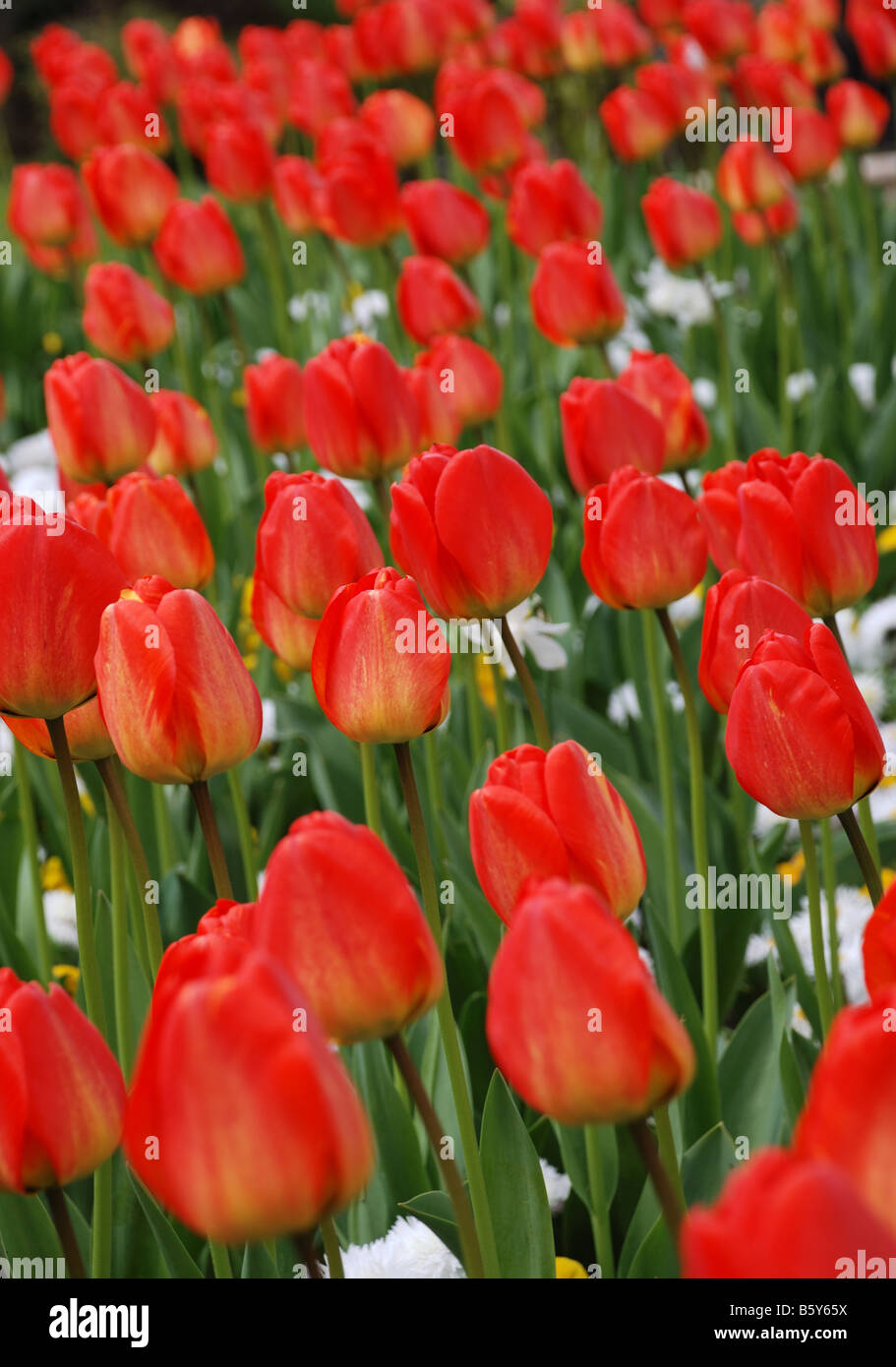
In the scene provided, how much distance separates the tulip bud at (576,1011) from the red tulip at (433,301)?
7.57 ft

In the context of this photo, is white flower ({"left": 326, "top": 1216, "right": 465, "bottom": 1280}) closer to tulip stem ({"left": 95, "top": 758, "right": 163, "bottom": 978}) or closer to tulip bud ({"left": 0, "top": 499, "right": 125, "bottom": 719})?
tulip stem ({"left": 95, "top": 758, "right": 163, "bottom": 978})

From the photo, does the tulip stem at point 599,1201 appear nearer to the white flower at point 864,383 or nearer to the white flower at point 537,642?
the white flower at point 537,642

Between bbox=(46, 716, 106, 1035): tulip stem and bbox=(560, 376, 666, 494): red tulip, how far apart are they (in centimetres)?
89

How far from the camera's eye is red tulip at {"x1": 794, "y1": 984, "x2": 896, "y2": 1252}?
67cm

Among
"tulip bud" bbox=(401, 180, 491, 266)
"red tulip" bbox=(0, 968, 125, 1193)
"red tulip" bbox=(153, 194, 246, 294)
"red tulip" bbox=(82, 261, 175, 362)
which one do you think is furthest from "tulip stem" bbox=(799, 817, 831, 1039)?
"red tulip" bbox=(153, 194, 246, 294)

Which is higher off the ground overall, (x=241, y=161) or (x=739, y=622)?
(x=241, y=161)

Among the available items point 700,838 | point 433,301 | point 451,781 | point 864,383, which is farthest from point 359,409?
point 864,383

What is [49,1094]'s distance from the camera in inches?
36.4

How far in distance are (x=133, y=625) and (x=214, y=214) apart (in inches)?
96.4

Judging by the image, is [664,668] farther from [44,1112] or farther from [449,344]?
[44,1112]

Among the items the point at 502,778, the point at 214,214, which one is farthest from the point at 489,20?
the point at 502,778

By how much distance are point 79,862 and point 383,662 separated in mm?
342

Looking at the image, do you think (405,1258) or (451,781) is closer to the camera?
(405,1258)

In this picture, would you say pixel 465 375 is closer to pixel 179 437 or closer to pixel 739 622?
pixel 179 437
